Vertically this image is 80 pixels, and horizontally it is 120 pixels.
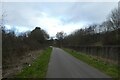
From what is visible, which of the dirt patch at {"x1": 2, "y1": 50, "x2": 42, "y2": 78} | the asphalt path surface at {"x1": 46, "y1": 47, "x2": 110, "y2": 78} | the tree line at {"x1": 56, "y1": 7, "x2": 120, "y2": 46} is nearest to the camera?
the asphalt path surface at {"x1": 46, "y1": 47, "x2": 110, "y2": 78}

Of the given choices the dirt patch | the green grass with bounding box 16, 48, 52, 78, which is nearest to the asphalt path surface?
the green grass with bounding box 16, 48, 52, 78

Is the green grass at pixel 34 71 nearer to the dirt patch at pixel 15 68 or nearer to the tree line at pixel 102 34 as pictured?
the dirt patch at pixel 15 68

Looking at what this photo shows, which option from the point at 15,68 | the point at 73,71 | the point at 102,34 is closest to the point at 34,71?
the point at 15,68

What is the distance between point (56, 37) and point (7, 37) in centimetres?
15564

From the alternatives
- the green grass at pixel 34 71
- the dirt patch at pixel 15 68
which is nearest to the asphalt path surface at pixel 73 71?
the green grass at pixel 34 71

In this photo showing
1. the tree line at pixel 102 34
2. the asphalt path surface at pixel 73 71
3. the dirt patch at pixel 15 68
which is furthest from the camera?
the tree line at pixel 102 34

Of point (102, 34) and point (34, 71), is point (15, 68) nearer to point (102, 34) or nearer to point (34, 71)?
point (34, 71)

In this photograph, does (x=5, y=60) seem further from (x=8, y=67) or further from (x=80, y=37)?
(x=80, y=37)

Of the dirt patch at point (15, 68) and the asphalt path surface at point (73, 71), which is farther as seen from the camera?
the dirt patch at point (15, 68)

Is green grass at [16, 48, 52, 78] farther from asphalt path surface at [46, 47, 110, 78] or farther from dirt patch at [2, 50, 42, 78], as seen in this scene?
dirt patch at [2, 50, 42, 78]

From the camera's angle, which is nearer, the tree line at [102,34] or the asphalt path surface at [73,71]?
the asphalt path surface at [73,71]

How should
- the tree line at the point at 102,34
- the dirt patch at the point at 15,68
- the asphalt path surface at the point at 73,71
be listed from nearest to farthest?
the asphalt path surface at the point at 73,71
the dirt patch at the point at 15,68
the tree line at the point at 102,34

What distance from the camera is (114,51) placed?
1142 inches

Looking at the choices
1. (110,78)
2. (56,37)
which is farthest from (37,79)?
(56,37)
